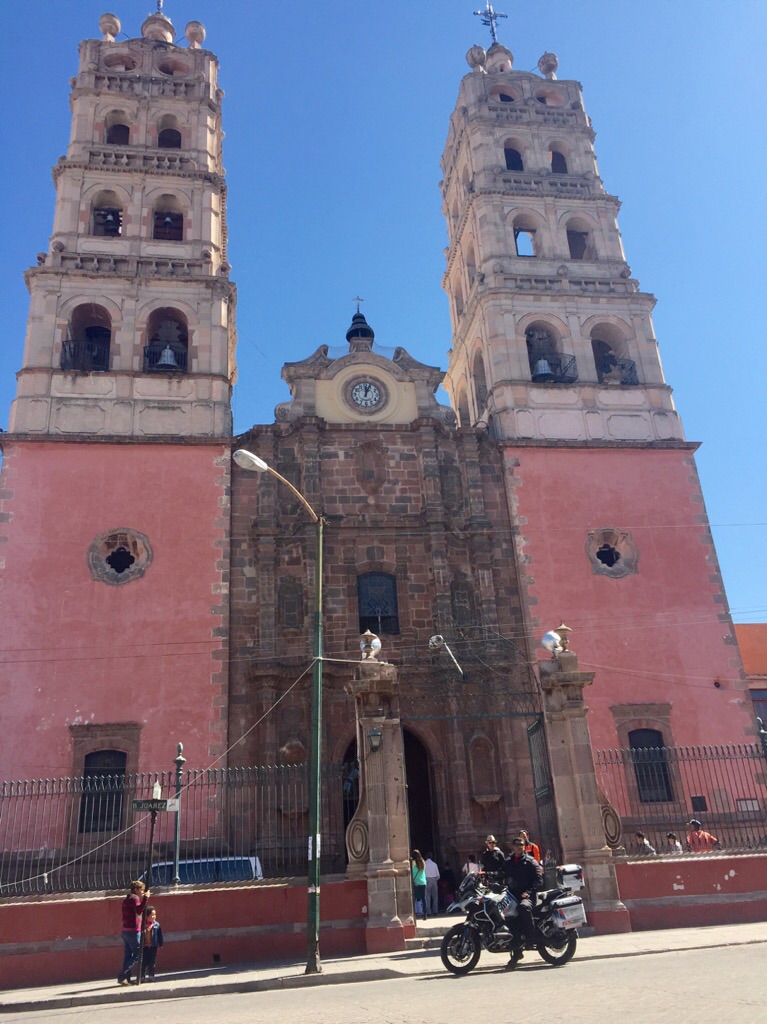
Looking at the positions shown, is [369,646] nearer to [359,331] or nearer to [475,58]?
[359,331]

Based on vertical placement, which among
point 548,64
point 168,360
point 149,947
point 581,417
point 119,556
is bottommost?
point 149,947

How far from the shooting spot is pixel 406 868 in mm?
12180

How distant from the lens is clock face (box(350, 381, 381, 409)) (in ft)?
73.8

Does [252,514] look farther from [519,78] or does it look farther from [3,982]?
[519,78]

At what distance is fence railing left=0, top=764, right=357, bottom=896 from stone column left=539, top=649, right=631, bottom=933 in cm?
435

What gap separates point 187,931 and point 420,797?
328 inches

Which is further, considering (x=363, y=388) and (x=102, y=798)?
(x=363, y=388)

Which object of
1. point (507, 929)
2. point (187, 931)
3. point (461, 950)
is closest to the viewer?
point (461, 950)

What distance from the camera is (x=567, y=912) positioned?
31.8 feet

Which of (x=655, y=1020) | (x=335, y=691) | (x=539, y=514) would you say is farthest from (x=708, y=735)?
(x=655, y=1020)

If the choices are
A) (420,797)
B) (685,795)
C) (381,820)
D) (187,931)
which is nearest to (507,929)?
(381,820)

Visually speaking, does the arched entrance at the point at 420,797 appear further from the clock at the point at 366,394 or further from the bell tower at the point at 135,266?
the bell tower at the point at 135,266

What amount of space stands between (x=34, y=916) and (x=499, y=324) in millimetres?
18870

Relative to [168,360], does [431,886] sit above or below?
below
